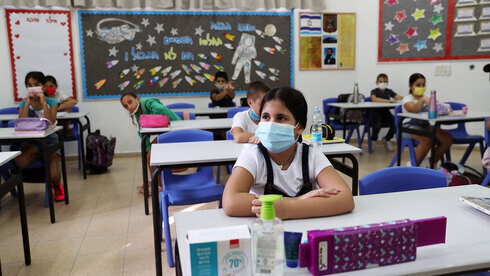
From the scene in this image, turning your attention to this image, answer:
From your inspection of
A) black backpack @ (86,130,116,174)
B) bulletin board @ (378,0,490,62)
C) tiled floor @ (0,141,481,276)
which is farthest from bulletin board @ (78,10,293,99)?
tiled floor @ (0,141,481,276)

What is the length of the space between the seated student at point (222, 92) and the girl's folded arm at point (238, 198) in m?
4.04

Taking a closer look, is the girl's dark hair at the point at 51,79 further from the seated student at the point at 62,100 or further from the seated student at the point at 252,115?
the seated student at the point at 252,115

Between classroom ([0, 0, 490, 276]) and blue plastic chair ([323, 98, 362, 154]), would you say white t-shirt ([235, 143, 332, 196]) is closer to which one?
classroom ([0, 0, 490, 276])

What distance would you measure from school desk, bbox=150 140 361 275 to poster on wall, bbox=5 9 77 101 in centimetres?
364

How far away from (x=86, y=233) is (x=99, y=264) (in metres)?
0.58

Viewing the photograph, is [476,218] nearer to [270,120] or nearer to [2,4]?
[270,120]

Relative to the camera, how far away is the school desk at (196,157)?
2.03m

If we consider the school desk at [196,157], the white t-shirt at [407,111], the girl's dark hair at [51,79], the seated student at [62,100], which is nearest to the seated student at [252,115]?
the school desk at [196,157]

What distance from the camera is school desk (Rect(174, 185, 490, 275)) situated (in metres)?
0.89

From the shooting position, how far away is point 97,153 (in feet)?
15.3

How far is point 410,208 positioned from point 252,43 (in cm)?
489

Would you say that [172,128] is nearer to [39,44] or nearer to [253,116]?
[253,116]

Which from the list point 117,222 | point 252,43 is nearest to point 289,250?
point 117,222

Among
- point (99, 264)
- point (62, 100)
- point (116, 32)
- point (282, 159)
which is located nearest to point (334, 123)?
point (116, 32)
